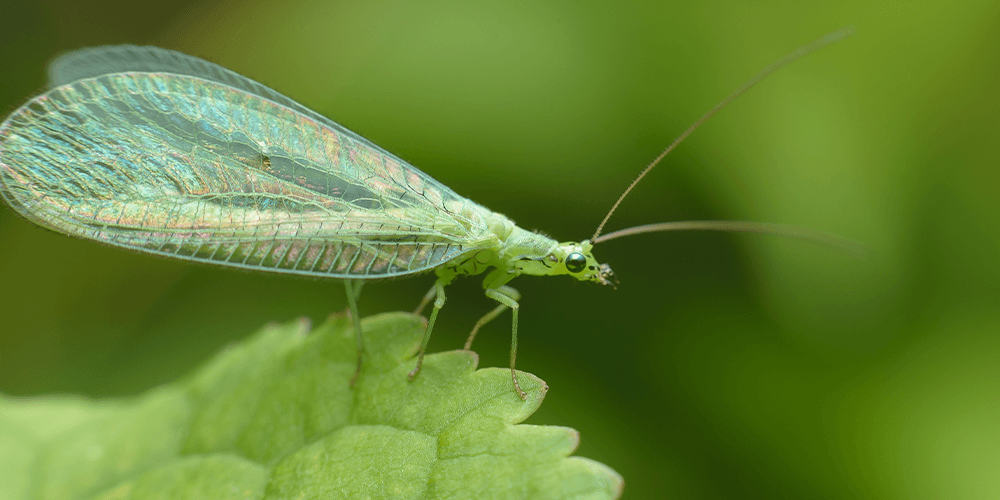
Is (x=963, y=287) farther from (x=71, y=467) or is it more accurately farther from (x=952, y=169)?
(x=71, y=467)

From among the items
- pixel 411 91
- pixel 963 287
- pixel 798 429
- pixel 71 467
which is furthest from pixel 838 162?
pixel 71 467

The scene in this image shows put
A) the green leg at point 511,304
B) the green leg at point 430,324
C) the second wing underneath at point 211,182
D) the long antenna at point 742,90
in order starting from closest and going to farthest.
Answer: the green leg at point 430,324, the long antenna at point 742,90, the second wing underneath at point 211,182, the green leg at point 511,304

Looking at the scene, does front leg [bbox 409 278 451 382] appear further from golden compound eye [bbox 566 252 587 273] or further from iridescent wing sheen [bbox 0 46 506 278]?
golden compound eye [bbox 566 252 587 273]

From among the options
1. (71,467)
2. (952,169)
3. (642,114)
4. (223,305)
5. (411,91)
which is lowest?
(71,467)

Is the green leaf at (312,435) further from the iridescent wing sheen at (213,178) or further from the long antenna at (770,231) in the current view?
the long antenna at (770,231)

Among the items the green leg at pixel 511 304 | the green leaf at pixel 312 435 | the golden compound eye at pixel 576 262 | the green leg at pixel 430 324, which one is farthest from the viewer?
the golden compound eye at pixel 576 262

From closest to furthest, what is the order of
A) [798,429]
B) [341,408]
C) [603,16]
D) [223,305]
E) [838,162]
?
[341,408] → [798,429] → [838,162] → [603,16] → [223,305]

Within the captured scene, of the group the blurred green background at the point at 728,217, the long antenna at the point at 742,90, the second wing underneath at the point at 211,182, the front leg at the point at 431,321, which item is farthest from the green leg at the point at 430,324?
the long antenna at the point at 742,90
